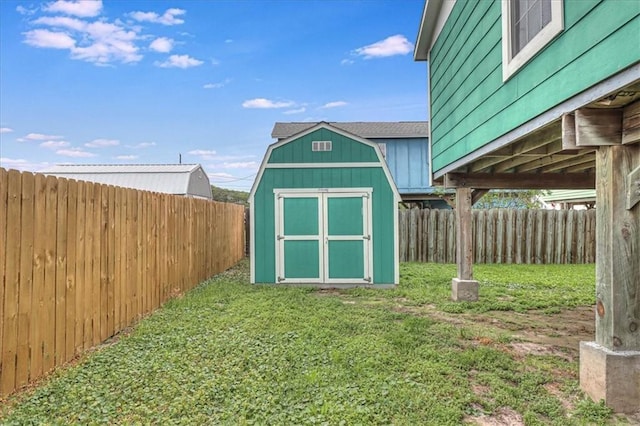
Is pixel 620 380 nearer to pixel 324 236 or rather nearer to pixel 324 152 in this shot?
pixel 324 236

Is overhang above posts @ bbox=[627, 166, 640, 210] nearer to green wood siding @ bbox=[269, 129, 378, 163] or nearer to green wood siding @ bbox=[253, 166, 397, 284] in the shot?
green wood siding @ bbox=[253, 166, 397, 284]

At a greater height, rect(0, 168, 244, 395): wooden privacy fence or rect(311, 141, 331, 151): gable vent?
rect(311, 141, 331, 151): gable vent

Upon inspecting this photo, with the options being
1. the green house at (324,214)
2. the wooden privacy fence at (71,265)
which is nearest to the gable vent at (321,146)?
the green house at (324,214)

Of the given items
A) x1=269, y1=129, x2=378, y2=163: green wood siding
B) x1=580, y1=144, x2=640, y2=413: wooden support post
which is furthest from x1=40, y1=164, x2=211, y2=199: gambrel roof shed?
x1=580, y1=144, x2=640, y2=413: wooden support post

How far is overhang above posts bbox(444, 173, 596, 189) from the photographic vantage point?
597cm

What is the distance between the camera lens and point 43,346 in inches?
118

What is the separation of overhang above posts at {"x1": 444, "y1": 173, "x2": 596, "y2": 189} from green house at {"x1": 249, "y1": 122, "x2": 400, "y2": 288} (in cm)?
136

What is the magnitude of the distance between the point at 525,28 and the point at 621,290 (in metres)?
2.28

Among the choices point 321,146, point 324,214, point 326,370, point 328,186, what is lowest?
point 326,370

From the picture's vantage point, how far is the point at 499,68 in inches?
150

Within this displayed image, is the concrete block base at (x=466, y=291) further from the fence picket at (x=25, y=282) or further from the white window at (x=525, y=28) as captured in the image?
the fence picket at (x=25, y=282)

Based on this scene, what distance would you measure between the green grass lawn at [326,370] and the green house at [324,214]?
160 cm

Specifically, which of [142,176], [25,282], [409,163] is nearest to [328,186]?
[25,282]

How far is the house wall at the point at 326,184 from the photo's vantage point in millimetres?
7102
